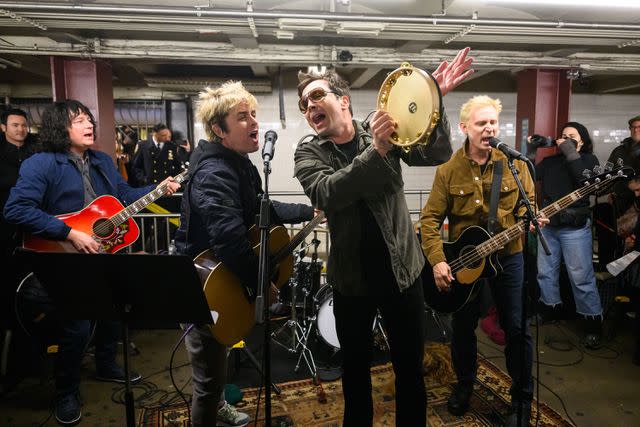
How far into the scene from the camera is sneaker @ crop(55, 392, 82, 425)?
9.44ft

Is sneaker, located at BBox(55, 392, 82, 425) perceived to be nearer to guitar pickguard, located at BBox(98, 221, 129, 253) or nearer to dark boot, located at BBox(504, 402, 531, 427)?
guitar pickguard, located at BBox(98, 221, 129, 253)

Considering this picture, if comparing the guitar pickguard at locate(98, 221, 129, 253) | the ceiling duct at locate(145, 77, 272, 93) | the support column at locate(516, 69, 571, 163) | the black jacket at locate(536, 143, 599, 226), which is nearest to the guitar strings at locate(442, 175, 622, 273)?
the black jacket at locate(536, 143, 599, 226)

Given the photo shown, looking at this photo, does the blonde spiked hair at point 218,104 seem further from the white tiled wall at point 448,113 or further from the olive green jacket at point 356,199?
the white tiled wall at point 448,113

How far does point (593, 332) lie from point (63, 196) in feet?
16.5

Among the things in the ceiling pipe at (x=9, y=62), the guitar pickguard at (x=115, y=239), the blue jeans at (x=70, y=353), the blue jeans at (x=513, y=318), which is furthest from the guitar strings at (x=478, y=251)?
the ceiling pipe at (x=9, y=62)

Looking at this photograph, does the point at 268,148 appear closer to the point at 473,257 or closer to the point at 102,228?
the point at 473,257

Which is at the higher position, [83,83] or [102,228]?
[83,83]

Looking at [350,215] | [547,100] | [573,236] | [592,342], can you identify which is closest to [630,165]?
[573,236]

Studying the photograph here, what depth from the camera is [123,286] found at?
64.8 inches

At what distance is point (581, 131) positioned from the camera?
4445mm

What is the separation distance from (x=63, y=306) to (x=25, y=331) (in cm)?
213

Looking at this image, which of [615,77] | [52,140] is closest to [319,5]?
[52,140]

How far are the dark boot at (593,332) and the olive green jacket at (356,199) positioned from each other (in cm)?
319

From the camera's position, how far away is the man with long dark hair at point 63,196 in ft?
9.05
